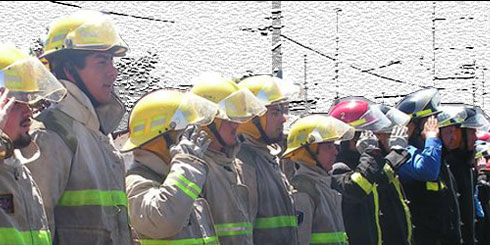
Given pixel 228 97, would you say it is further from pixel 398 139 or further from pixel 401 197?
pixel 401 197

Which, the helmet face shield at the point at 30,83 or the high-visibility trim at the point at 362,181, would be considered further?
the high-visibility trim at the point at 362,181

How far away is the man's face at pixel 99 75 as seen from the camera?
503cm

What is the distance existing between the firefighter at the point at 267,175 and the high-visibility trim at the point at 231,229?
39 centimetres

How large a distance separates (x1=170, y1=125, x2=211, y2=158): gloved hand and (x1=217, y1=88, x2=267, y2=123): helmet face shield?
840 mm

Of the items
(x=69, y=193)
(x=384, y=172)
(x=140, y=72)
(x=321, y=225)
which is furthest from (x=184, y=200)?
(x=140, y=72)

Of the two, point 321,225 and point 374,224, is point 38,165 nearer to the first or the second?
point 321,225

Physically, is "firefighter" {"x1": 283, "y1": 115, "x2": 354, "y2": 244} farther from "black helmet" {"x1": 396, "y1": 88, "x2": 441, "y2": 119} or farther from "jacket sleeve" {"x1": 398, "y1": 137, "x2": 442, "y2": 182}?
"black helmet" {"x1": 396, "y1": 88, "x2": 441, "y2": 119}

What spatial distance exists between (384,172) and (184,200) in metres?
3.22

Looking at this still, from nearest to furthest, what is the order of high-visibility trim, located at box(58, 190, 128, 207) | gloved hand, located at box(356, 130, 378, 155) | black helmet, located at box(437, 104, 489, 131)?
high-visibility trim, located at box(58, 190, 128, 207) → gloved hand, located at box(356, 130, 378, 155) → black helmet, located at box(437, 104, 489, 131)

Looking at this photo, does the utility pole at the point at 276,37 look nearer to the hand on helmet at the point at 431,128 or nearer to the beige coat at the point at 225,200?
the hand on helmet at the point at 431,128

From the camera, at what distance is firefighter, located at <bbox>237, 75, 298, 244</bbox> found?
6629 millimetres

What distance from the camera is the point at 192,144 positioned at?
530cm

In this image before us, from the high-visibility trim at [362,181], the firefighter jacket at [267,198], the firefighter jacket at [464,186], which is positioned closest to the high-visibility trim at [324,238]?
the high-visibility trim at [362,181]

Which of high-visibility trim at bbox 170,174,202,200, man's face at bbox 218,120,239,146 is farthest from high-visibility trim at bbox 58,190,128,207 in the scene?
man's face at bbox 218,120,239,146
